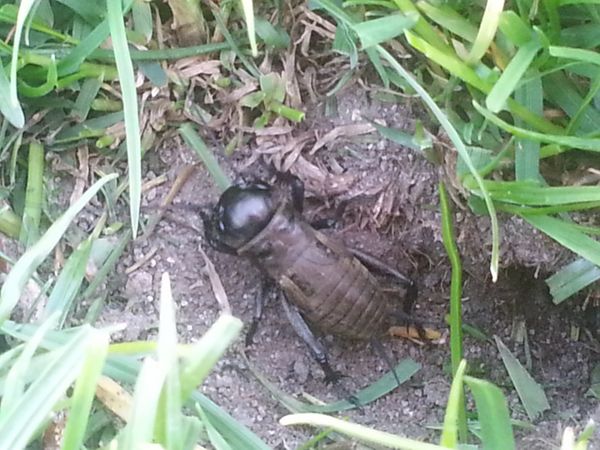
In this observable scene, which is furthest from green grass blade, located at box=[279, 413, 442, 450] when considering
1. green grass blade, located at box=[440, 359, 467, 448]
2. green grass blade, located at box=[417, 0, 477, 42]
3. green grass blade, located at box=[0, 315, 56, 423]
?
green grass blade, located at box=[417, 0, 477, 42]

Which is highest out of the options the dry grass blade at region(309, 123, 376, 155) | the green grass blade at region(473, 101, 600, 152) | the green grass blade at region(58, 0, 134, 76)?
the green grass blade at region(58, 0, 134, 76)

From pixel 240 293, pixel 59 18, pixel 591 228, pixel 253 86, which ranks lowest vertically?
pixel 240 293

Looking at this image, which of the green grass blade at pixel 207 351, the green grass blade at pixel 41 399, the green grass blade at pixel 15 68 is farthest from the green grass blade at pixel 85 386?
the green grass blade at pixel 15 68

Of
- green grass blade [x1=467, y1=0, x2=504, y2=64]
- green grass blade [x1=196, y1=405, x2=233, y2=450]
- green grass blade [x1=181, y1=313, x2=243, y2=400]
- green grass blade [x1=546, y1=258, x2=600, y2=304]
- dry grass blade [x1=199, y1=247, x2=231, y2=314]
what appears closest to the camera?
green grass blade [x1=181, y1=313, x2=243, y2=400]

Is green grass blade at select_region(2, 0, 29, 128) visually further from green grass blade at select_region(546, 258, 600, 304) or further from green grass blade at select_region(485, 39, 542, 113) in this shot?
green grass blade at select_region(546, 258, 600, 304)

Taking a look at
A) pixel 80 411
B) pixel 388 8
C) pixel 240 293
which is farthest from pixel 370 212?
pixel 80 411

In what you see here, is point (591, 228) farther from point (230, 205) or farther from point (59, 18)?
point (59, 18)
